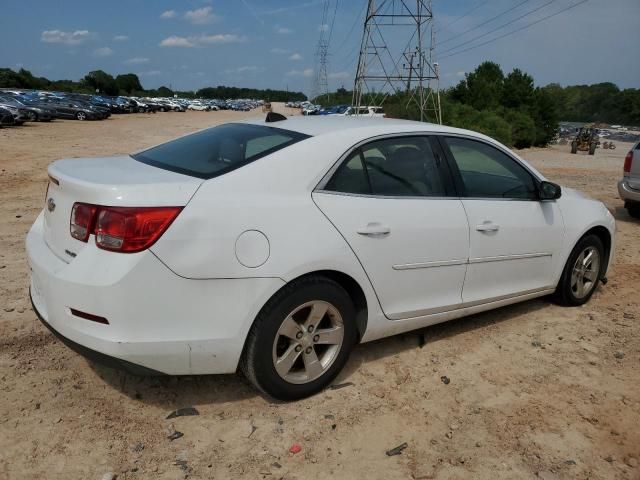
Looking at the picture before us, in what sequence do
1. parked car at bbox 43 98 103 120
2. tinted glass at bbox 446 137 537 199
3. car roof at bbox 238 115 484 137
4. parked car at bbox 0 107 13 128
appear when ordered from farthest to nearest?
1. parked car at bbox 43 98 103 120
2. parked car at bbox 0 107 13 128
3. tinted glass at bbox 446 137 537 199
4. car roof at bbox 238 115 484 137

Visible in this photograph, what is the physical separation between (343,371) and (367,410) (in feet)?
1.49

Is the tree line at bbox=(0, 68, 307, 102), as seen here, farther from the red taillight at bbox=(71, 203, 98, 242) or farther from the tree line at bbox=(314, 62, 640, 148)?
the red taillight at bbox=(71, 203, 98, 242)

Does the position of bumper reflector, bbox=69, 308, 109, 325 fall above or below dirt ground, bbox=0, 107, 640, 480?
above

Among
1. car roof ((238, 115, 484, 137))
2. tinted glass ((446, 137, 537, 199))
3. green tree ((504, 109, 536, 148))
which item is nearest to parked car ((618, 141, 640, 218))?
tinted glass ((446, 137, 537, 199))

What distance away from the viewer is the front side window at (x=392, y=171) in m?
3.24

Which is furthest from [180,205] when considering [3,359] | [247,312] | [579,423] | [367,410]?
[579,423]

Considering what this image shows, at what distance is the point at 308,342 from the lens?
3068 millimetres

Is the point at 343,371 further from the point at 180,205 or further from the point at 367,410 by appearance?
the point at 180,205

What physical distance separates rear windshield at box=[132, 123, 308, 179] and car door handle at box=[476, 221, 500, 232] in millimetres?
1415

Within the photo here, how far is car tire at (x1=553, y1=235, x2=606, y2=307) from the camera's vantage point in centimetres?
466

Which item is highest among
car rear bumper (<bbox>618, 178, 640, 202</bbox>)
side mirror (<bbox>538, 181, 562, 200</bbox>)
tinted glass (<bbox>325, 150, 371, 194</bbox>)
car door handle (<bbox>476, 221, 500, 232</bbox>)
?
tinted glass (<bbox>325, 150, 371, 194</bbox>)

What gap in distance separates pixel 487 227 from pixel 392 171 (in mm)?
854

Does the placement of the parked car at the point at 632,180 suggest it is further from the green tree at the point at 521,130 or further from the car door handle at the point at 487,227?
the green tree at the point at 521,130

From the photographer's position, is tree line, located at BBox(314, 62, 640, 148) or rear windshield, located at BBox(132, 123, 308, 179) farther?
tree line, located at BBox(314, 62, 640, 148)
